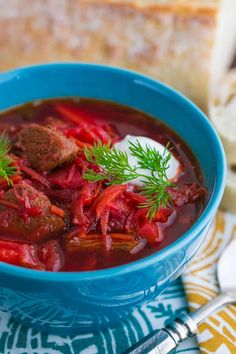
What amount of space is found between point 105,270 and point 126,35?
2.23 meters

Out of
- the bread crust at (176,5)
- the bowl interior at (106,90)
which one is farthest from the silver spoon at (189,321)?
the bread crust at (176,5)

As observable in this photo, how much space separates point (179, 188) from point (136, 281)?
62 centimetres

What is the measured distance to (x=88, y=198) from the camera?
92.4 inches

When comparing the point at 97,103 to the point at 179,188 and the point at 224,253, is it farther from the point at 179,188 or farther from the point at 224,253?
the point at 224,253

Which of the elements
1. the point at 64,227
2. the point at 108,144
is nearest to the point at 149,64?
the point at 108,144

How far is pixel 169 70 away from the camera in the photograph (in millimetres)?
3887

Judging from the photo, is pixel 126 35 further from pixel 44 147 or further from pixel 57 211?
pixel 57 211

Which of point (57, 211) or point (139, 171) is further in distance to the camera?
point (139, 171)

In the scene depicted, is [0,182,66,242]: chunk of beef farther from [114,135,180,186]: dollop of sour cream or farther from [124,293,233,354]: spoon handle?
[124,293,233,354]: spoon handle

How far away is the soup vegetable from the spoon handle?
0.37 metres

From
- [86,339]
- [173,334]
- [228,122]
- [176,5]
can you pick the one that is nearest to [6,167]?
[86,339]

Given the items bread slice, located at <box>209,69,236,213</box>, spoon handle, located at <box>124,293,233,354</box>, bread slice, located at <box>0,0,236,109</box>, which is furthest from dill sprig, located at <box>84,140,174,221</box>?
bread slice, located at <box>0,0,236,109</box>

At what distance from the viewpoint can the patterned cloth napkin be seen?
2.49 metres

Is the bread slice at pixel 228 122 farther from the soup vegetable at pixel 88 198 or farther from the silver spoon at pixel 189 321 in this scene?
the soup vegetable at pixel 88 198
